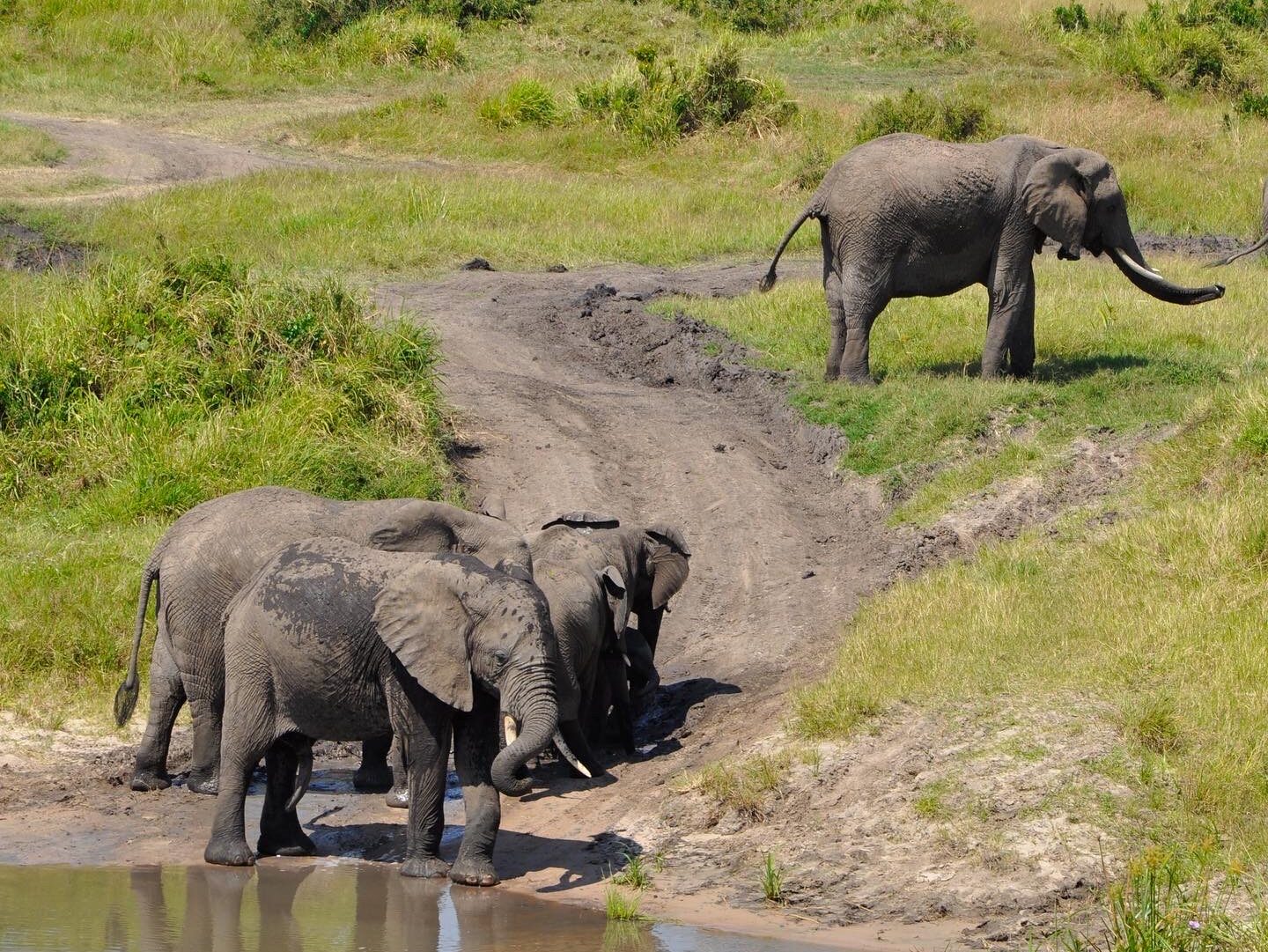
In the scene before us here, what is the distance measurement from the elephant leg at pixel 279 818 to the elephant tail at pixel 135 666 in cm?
145

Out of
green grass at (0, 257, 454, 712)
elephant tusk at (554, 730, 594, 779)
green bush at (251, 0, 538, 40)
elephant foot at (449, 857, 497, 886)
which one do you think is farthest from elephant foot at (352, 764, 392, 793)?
green bush at (251, 0, 538, 40)

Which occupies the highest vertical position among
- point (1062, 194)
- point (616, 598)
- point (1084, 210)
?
point (1062, 194)

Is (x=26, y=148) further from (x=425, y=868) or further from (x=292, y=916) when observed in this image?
(x=292, y=916)

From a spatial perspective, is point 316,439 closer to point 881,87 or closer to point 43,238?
point 43,238

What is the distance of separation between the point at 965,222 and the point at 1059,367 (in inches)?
74.1

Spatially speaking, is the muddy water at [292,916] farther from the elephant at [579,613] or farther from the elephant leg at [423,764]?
the elephant at [579,613]

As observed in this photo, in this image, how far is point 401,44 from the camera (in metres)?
34.5

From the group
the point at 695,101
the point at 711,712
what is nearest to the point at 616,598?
the point at 711,712

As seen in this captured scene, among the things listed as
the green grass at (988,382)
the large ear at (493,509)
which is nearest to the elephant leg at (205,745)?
the large ear at (493,509)

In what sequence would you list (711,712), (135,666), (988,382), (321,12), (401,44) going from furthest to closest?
(321,12) < (401,44) < (988,382) < (711,712) < (135,666)

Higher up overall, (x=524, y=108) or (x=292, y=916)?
(x=524, y=108)

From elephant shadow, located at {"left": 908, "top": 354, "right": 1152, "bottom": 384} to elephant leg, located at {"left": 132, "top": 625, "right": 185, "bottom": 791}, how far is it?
Answer: 27.0ft

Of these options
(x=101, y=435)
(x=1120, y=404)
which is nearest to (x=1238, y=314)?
(x=1120, y=404)

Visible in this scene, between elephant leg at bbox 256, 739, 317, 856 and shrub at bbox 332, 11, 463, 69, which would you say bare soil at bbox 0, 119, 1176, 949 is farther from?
shrub at bbox 332, 11, 463, 69
